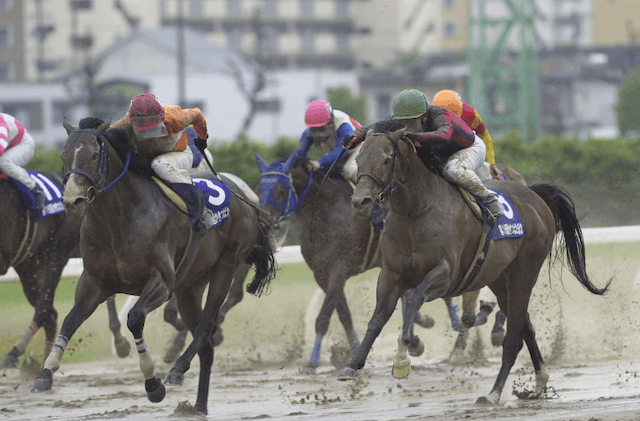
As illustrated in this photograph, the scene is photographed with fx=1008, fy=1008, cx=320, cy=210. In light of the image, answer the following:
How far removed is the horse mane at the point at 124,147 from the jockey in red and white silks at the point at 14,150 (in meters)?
2.04

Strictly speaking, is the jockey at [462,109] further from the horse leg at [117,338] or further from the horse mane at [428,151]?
the horse leg at [117,338]

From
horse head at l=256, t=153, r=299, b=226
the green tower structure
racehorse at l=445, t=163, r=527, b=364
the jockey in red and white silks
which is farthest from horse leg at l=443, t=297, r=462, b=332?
the green tower structure

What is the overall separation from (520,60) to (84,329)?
27.2 metres

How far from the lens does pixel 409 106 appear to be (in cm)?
561

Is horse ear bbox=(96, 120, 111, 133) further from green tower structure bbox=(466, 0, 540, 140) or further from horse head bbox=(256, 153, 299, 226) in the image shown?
green tower structure bbox=(466, 0, 540, 140)

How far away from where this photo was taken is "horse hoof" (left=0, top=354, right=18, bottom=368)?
7.52 m

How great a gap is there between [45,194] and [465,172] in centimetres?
348

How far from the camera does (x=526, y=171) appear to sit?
44.4ft

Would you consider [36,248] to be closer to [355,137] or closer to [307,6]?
[355,137]

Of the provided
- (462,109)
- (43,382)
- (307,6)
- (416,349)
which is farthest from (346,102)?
(43,382)

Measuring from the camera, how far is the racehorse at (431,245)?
5.20 metres

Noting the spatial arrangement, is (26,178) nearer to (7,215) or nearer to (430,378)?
(7,215)

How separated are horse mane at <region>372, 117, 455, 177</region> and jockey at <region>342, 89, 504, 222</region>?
32mm

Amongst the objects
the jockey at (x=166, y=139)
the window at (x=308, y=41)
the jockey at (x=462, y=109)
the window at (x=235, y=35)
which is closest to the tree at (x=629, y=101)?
the window at (x=308, y=41)
